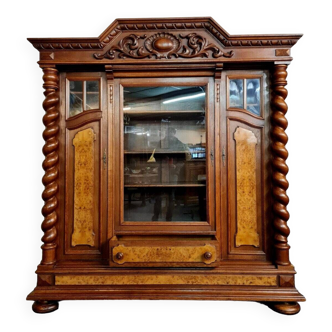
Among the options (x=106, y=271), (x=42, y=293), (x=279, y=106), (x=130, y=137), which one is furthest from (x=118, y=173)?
(x=279, y=106)

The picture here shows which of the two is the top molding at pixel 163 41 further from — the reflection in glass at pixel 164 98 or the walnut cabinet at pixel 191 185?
the reflection in glass at pixel 164 98

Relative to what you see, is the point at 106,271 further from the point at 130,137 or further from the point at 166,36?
the point at 166,36

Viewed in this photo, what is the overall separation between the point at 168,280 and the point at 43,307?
853 mm

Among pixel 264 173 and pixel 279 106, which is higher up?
pixel 279 106

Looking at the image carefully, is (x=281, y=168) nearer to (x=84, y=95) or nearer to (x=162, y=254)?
(x=162, y=254)

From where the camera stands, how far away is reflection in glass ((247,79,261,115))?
1.97 metres

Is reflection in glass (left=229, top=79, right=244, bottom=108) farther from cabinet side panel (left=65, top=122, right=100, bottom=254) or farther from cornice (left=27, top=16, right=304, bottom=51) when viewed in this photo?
cabinet side panel (left=65, top=122, right=100, bottom=254)

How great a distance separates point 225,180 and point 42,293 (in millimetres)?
1437

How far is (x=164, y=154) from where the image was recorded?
2.12m

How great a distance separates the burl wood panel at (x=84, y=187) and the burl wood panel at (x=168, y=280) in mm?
229

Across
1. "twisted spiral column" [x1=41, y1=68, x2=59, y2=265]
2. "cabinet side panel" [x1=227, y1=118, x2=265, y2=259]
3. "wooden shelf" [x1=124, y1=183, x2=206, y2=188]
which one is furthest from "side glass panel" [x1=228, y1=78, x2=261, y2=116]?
"twisted spiral column" [x1=41, y1=68, x2=59, y2=265]

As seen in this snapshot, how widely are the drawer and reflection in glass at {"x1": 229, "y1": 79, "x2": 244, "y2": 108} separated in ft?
3.20

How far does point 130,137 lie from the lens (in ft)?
6.78

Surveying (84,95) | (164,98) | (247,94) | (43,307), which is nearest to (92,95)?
(84,95)
